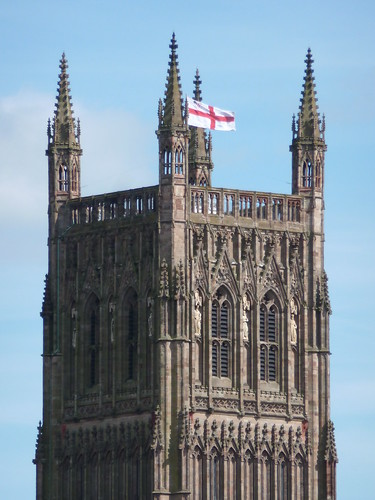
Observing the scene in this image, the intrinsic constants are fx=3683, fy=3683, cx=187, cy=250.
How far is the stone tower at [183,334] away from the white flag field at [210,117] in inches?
77.3

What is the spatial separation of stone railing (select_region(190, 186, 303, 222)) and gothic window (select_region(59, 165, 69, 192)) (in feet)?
25.4

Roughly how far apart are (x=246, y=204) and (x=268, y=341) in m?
6.30

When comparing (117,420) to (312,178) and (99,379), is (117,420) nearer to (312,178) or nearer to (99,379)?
(99,379)

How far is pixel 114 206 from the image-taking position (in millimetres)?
167750

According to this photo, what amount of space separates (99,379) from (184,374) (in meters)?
5.39

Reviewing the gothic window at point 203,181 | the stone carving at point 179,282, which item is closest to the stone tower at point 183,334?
the stone carving at point 179,282

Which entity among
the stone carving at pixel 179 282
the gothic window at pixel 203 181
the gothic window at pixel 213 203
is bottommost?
the stone carving at pixel 179 282

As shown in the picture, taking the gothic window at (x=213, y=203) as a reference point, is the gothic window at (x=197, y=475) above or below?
below


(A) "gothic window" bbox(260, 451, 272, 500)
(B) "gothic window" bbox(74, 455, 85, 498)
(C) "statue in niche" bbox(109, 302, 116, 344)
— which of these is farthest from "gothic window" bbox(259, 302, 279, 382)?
(B) "gothic window" bbox(74, 455, 85, 498)

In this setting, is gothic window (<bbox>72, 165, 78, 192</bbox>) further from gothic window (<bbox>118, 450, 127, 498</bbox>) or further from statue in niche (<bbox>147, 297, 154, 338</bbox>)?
gothic window (<bbox>118, 450, 127, 498</bbox>)

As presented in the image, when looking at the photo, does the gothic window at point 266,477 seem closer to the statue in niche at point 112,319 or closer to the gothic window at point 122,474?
the gothic window at point 122,474

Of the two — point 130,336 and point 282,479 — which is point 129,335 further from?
point 282,479

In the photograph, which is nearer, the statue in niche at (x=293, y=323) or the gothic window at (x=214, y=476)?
the gothic window at (x=214, y=476)

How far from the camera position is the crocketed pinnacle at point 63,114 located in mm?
170875
